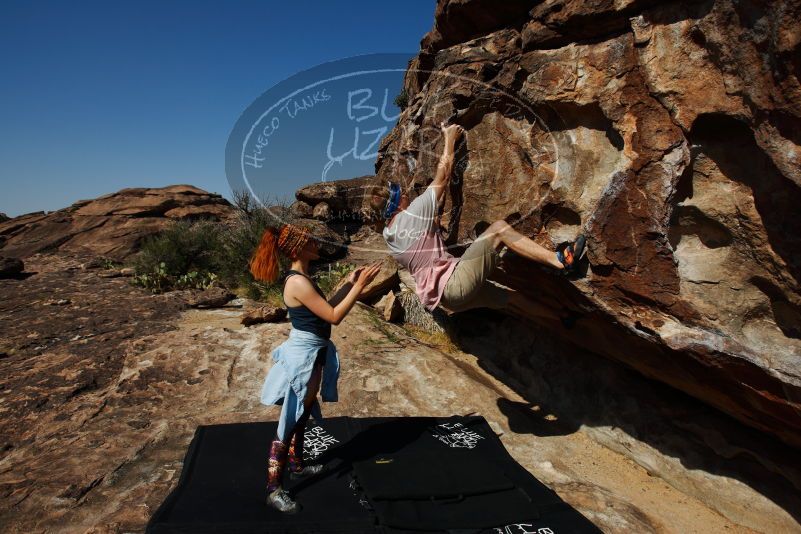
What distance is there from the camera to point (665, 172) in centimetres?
294

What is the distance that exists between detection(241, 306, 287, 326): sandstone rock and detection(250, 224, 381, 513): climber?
11.2 feet

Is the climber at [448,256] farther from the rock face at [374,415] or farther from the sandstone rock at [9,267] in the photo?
the sandstone rock at [9,267]

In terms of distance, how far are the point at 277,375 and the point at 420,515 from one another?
47.9 inches

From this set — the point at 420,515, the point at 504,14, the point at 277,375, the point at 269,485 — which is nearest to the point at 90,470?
the point at 269,485

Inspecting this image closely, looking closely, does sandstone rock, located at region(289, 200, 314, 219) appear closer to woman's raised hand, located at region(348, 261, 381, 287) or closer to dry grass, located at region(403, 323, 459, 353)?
dry grass, located at region(403, 323, 459, 353)

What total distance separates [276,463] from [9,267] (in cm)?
1062

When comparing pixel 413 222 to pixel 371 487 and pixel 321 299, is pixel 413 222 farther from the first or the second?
pixel 371 487

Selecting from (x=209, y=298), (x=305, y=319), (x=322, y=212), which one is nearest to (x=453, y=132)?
(x=305, y=319)

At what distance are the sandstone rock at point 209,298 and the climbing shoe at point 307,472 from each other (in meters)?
5.03

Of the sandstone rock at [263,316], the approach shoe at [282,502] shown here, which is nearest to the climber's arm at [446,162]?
the approach shoe at [282,502]

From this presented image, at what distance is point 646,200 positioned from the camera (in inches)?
119

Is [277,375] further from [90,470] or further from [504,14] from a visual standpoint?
[504,14]

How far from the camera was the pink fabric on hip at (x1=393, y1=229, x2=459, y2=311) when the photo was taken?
3682 mm

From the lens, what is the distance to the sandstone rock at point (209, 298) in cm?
787
